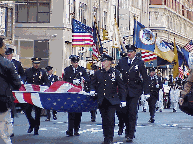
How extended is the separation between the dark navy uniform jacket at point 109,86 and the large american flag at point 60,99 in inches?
23.2

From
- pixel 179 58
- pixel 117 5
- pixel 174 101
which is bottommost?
pixel 174 101

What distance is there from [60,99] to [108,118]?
1.50 metres

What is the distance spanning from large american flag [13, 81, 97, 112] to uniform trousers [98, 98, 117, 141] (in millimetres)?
629

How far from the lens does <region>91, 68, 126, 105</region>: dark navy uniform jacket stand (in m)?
12.6

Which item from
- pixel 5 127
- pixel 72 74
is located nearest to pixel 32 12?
pixel 72 74

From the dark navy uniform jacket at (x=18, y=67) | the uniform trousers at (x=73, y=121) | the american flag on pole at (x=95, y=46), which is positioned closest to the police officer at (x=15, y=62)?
the dark navy uniform jacket at (x=18, y=67)

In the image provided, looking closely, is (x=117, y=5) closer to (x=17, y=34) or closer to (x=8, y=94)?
(x=17, y=34)

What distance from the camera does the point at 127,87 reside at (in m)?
13.9

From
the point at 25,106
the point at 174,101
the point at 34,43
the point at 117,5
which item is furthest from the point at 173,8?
the point at 25,106

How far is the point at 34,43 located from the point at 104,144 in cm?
2802

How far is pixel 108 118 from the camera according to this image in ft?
40.9

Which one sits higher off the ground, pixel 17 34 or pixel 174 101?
pixel 17 34

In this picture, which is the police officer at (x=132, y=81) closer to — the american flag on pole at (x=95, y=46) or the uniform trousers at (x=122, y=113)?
the uniform trousers at (x=122, y=113)

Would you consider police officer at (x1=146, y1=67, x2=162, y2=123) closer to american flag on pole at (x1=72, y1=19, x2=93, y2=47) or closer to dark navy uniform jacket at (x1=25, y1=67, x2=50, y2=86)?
dark navy uniform jacket at (x1=25, y1=67, x2=50, y2=86)
